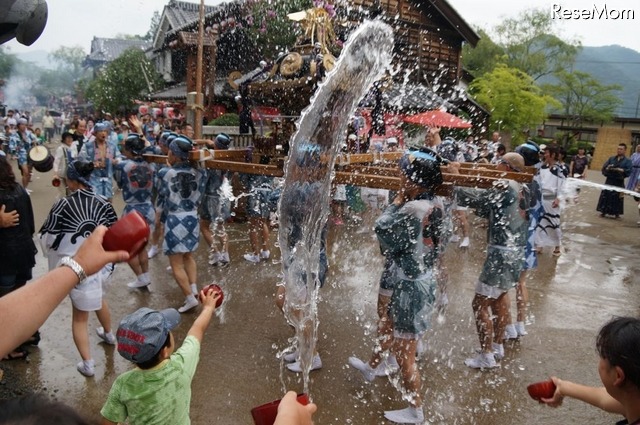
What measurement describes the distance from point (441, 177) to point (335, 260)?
4640 millimetres

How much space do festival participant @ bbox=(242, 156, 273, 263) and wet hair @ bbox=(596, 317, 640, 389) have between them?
5296mm

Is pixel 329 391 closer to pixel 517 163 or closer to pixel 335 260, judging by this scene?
pixel 517 163

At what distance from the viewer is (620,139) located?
31453 millimetres

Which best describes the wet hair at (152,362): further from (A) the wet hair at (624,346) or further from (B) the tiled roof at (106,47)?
(B) the tiled roof at (106,47)

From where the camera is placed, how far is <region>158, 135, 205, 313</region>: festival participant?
548 cm

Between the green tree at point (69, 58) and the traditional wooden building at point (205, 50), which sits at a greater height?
the green tree at point (69, 58)

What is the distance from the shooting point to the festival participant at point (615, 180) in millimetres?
13375

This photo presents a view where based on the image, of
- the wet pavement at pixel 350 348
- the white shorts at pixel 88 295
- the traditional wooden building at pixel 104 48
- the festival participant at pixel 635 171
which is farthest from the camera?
the traditional wooden building at pixel 104 48

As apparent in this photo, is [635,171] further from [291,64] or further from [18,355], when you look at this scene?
[18,355]

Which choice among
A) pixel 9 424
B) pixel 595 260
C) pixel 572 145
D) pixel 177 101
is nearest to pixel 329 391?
pixel 9 424

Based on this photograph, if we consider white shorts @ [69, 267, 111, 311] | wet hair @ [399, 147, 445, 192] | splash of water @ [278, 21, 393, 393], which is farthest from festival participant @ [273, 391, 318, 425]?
white shorts @ [69, 267, 111, 311]

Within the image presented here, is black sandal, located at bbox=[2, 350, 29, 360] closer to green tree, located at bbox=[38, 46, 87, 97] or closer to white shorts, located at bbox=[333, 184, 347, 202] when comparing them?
white shorts, located at bbox=[333, 184, 347, 202]

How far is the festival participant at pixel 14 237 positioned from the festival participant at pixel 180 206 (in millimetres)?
1412

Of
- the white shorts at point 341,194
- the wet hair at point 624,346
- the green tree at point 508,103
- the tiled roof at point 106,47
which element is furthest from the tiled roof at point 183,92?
the tiled roof at point 106,47
